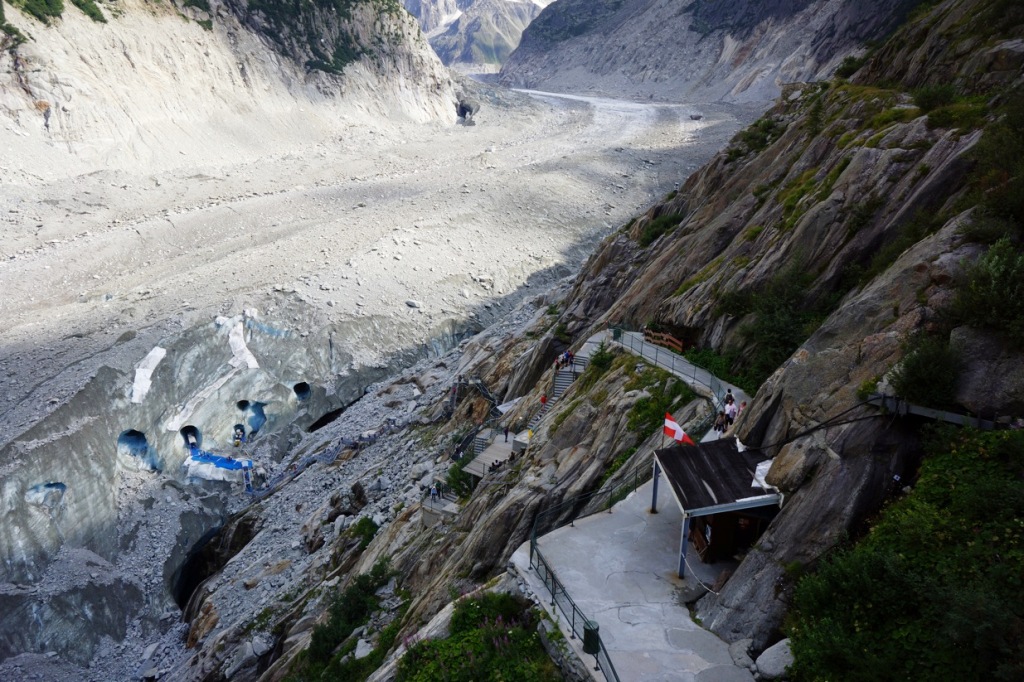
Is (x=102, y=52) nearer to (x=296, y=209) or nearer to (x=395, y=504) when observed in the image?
(x=296, y=209)

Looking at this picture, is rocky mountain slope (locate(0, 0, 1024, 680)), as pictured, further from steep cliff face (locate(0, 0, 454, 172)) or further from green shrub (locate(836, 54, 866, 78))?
steep cliff face (locate(0, 0, 454, 172))

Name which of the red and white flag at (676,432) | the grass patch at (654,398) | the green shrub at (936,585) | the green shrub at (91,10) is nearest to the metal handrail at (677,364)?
the grass patch at (654,398)

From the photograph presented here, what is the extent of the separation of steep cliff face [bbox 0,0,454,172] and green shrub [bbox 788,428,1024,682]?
169 feet

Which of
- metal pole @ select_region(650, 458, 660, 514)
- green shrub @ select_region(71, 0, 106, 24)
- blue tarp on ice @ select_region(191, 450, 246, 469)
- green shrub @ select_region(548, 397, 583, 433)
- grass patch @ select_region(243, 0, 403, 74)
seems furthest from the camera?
grass patch @ select_region(243, 0, 403, 74)

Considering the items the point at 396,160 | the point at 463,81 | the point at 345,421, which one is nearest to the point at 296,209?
the point at 396,160

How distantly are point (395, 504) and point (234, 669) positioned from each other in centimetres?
585

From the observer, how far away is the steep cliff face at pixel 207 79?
4538cm

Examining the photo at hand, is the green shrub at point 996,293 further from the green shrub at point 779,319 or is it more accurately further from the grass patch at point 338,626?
the grass patch at point 338,626

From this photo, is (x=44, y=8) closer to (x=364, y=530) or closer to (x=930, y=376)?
(x=364, y=530)

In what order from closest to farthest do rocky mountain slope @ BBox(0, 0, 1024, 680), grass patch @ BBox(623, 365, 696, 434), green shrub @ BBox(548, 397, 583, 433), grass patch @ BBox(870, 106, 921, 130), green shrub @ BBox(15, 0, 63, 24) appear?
rocky mountain slope @ BBox(0, 0, 1024, 680) → grass patch @ BBox(623, 365, 696, 434) → green shrub @ BBox(548, 397, 583, 433) → grass patch @ BBox(870, 106, 921, 130) → green shrub @ BBox(15, 0, 63, 24)

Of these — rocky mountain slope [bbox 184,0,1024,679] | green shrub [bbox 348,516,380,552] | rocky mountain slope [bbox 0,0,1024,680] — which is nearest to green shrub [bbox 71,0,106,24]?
rocky mountain slope [bbox 0,0,1024,680]

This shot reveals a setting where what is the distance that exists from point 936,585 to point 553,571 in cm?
509

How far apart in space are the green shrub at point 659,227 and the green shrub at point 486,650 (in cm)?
1928

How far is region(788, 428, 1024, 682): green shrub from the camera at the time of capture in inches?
264
